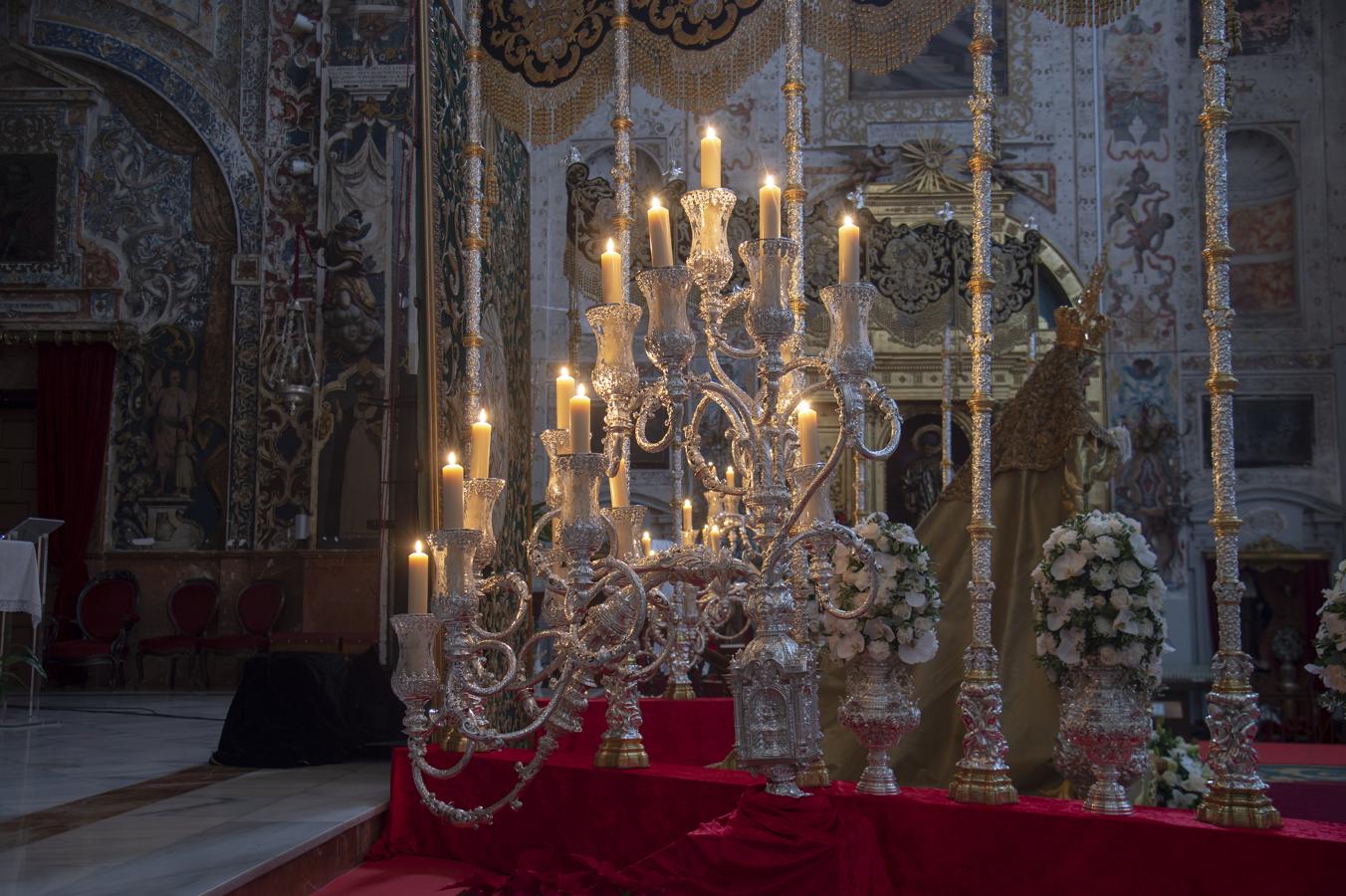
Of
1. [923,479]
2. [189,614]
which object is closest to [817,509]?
[189,614]

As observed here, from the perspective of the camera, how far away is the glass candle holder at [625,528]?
146 inches

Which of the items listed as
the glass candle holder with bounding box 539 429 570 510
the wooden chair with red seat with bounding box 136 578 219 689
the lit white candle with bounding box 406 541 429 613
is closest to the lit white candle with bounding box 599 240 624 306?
the glass candle holder with bounding box 539 429 570 510

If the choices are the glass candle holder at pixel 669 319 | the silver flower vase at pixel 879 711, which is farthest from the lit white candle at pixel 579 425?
the silver flower vase at pixel 879 711

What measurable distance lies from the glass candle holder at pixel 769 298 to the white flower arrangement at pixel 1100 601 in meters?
1.13

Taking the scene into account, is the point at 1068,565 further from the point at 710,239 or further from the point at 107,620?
the point at 107,620

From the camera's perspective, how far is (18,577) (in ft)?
22.7

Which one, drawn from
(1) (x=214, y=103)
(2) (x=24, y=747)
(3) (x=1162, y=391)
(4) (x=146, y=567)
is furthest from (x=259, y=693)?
(3) (x=1162, y=391)

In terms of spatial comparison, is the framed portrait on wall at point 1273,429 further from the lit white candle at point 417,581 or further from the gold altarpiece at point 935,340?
the lit white candle at point 417,581

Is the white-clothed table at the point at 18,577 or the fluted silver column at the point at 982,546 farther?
the white-clothed table at the point at 18,577

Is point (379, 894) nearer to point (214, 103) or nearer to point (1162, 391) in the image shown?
point (214, 103)

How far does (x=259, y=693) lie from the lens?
5.62 meters

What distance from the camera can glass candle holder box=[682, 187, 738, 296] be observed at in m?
3.40

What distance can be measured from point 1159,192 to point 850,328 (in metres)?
11.7

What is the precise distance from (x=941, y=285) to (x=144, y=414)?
7773 mm
